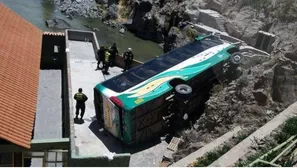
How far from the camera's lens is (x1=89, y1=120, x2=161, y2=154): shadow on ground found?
13771 mm

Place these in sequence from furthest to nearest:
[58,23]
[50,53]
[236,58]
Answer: [58,23], [50,53], [236,58]

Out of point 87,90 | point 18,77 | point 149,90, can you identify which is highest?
point 149,90

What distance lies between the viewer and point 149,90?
1391 cm

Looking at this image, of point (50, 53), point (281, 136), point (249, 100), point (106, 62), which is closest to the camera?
point (281, 136)

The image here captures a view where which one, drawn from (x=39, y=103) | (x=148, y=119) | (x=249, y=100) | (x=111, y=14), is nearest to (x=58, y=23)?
(x=111, y=14)

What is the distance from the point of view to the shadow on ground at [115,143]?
1377cm

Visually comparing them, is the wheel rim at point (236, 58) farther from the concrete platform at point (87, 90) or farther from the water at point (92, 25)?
the water at point (92, 25)

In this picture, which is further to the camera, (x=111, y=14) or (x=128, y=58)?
(x=111, y=14)

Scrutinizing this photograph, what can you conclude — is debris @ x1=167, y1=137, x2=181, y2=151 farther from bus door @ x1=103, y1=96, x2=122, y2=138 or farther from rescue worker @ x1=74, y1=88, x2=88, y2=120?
rescue worker @ x1=74, y1=88, x2=88, y2=120

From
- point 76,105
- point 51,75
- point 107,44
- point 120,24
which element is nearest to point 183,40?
point 107,44

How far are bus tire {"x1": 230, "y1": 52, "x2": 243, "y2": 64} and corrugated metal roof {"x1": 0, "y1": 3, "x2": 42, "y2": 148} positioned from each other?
322 inches

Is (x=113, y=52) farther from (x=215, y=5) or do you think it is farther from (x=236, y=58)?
(x=215, y=5)

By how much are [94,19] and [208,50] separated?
2568 cm

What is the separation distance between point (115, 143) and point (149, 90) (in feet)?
7.46
